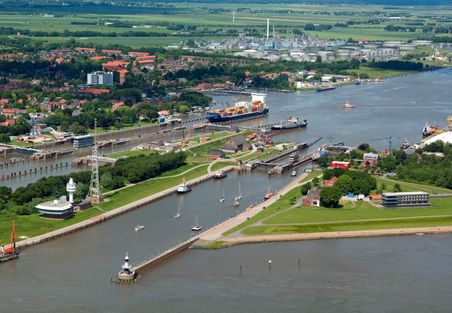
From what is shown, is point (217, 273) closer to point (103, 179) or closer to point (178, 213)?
point (178, 213)

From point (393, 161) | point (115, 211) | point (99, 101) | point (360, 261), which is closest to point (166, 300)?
point (360, 261)

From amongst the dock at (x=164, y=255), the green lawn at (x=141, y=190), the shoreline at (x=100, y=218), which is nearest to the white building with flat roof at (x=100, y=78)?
the green lawn at (x=141, y=190)

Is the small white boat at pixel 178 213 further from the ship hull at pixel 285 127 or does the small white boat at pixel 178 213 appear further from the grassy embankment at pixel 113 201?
the ship hull at pixel 285 127

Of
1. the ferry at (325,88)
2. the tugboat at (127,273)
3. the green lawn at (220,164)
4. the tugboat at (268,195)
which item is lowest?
the ferry at (325,88)

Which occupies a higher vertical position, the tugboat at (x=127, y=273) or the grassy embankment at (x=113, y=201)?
the tugboat at (x=127, y=273)

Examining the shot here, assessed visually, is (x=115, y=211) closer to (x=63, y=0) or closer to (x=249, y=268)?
(x=249, y=268)

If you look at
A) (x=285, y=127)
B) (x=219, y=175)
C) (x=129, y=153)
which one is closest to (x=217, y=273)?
(x=219, y=175)

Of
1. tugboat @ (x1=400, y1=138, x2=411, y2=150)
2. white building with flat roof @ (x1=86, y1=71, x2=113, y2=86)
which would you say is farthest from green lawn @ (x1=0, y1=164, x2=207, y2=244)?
white building with flat roof @ (x1=86, y1=71, x2=113, y2=86)
